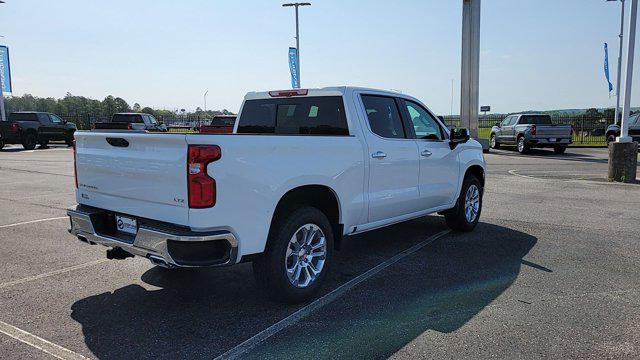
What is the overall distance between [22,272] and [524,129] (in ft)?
71.2

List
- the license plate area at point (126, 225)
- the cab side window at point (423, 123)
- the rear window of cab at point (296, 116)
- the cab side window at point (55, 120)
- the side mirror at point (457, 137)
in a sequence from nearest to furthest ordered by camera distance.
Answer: the license plate area at point (126, 225), the rear window of cab at point (296, 116), the cab side window at point (423, 123), the side mirror at point (457, 137), the cab side window at point (55, 120)

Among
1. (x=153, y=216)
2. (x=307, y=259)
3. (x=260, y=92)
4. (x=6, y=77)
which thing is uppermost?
(x=6, y=77)

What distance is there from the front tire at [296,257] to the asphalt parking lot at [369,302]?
16 cm

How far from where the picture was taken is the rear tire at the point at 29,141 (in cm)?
2619

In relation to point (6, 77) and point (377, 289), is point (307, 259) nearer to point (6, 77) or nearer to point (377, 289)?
point (377, 289)

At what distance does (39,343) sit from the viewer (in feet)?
11.3

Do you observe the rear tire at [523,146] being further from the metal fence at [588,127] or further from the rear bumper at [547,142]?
the metal fence at [588,127]

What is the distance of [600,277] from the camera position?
489 cm

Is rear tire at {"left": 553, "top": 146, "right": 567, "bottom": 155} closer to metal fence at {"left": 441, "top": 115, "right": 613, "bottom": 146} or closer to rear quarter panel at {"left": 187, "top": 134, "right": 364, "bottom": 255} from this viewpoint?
metal fence at {"left": 441, "top": 115, "right": 613, "bottom": 146}

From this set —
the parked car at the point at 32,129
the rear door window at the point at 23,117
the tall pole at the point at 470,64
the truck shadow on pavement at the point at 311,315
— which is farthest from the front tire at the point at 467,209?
the rear door window at the point at 23,117

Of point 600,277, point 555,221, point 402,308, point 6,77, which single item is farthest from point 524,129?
point 6,77

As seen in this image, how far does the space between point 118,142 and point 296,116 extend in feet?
6.55

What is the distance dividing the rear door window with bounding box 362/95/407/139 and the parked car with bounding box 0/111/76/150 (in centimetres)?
2605

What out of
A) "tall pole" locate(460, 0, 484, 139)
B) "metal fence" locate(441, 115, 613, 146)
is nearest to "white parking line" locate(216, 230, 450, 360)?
"tall pole" locate(460, 0, 484, 139)
